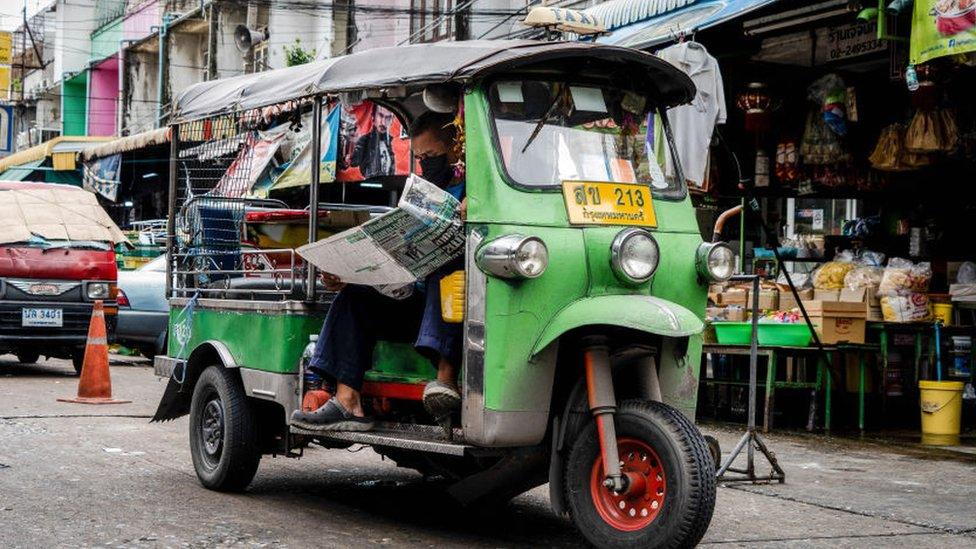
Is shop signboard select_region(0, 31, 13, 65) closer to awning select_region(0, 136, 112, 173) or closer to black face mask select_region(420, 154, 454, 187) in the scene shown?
awning select_region(0, 136, 112, 173)

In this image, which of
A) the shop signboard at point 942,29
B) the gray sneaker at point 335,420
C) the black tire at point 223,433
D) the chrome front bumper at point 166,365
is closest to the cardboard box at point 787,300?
the shop signboard at point 942,29

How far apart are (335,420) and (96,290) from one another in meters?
8.54

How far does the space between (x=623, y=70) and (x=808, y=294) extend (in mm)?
5691

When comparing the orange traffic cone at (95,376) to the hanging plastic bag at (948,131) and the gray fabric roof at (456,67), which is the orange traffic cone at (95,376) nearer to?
the gray fabric roof at (456,67)

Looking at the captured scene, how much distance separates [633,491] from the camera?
4941 mm

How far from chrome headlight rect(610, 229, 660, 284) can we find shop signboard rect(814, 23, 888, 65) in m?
5.63

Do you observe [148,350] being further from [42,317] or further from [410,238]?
[410,238]

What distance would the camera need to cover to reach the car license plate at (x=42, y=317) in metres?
13.1

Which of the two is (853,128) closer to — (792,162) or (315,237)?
(792,162)

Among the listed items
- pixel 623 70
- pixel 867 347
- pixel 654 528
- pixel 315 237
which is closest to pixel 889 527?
pixel 654 528

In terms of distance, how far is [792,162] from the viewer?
11328mm

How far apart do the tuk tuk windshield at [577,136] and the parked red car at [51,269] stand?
907cm

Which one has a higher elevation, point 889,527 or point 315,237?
point 315,237

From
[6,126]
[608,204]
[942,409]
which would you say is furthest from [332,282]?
[6,126]
